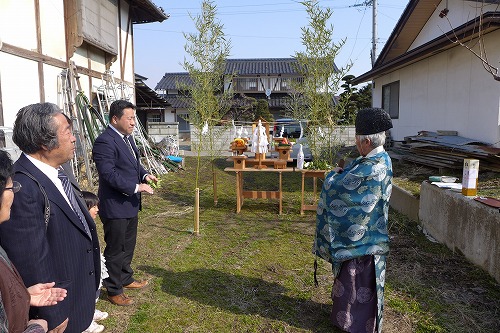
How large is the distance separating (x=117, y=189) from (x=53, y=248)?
1320 mm

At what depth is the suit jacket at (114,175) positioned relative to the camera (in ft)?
10.3

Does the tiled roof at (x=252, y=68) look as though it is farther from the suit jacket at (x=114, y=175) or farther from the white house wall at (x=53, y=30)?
the suit jacket at (x=114, y=175)

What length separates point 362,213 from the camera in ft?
9.18

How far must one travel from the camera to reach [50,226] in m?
1.84

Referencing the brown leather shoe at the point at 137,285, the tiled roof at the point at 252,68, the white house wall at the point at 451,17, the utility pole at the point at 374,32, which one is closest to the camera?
the brown leather shoe at the point at 137,285

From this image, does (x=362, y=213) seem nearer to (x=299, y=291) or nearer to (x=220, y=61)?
(x=299, y=291)

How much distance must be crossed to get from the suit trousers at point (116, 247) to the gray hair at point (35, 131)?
4.99 ft

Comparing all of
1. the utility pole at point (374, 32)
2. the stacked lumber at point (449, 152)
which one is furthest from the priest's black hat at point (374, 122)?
the utility pole at point (374, 32)

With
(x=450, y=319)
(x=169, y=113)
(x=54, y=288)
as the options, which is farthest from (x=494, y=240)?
(x=169, y=113)

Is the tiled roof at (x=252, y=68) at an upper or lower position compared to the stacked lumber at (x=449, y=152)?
upper

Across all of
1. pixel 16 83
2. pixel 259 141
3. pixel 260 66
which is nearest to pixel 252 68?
pixel 260 66

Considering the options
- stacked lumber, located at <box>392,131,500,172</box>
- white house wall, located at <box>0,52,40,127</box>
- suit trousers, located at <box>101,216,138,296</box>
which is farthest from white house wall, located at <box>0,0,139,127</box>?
stacked lumber, located at <box>392,131,500,172</box>

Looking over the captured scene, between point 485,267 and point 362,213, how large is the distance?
200 centimetres

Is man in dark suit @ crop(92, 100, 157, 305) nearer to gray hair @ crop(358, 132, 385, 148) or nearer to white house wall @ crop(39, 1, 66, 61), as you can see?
gray hair @ crop(358, 132, 385, 148)
